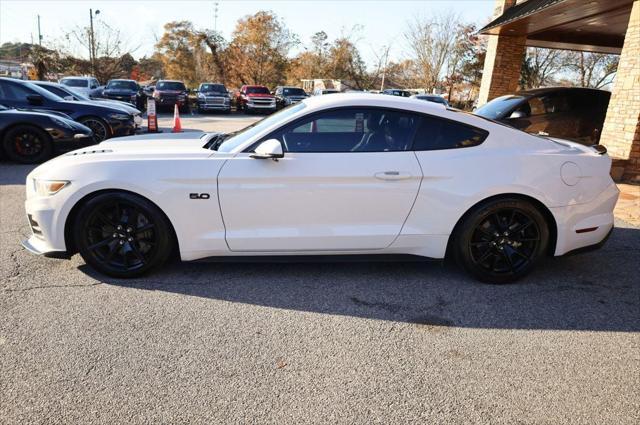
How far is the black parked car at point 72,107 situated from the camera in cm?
978

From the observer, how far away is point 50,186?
340 centimetres

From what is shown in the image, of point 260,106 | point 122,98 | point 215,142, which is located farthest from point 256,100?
point 215,142

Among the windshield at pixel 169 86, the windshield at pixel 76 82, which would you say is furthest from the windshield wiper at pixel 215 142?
the windshield at pixel 76 82

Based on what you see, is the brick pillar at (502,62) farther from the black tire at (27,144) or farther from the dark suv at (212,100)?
the dark suv at (212,100)

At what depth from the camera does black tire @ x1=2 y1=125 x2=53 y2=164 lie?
812 centimetres

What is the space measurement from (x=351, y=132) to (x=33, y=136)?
287 inches

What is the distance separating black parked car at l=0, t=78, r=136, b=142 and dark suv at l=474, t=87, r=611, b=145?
7995 millimetres

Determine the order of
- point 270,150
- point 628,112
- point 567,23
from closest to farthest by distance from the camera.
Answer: point 270,150 < point 628,112 < point 567,23

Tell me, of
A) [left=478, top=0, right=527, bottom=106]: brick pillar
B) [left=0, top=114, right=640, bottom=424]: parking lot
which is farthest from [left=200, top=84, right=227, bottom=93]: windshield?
[left=0, top=114, right=640, bottom=424]: parking lot

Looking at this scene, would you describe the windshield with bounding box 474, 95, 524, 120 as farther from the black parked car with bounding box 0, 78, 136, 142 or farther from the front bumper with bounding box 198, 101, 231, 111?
the front bumper with bounding box 198, 101, 231, 111

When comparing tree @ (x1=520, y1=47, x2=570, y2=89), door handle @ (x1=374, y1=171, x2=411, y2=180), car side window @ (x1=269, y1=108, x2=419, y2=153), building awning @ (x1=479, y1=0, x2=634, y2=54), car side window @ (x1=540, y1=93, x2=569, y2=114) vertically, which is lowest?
door handle @ (x1=374, y1=171, x2=411, y2=180)

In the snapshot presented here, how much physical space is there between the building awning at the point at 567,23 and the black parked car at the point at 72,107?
9540mm

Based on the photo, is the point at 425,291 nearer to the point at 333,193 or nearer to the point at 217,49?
the point at 333,193

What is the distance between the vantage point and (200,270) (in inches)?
149
